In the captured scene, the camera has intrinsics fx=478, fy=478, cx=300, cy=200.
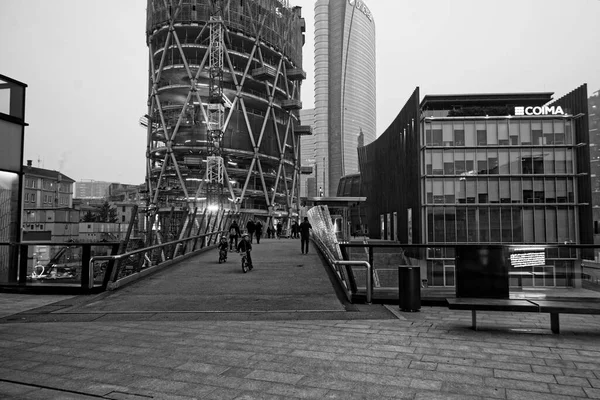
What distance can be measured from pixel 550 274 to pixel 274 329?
4663 mm

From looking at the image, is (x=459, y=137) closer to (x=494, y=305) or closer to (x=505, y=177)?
(x=505, y=177)

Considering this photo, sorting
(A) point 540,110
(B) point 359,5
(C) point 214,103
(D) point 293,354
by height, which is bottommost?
(D) point 293,354

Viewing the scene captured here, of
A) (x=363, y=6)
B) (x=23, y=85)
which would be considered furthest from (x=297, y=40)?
(x=363, y=6)

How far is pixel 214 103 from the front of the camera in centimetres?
6788

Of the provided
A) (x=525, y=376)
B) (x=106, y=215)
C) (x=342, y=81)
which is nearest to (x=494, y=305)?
(x=525, y=376)

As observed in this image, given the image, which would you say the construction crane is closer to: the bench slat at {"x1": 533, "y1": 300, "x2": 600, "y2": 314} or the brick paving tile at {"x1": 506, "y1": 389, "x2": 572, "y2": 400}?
the bench slat at {"x1": 533, "y1": 300, "x2": 600, "y2": 314}

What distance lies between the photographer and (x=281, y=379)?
4.66m

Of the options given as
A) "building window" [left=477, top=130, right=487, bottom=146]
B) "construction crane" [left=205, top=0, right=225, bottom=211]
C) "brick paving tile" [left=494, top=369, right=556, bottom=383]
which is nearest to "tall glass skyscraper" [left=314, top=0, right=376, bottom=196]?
"construction crane" [left=205, top=0, right=225, bottom=211]

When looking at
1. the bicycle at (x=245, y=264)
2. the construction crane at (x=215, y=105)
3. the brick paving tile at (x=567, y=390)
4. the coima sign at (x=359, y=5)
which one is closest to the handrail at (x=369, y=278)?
the brick paving tile at (x=567, y=390)

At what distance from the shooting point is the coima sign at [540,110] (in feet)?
144

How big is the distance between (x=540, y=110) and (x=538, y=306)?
43.4 m

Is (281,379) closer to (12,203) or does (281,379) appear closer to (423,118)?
(12,203)

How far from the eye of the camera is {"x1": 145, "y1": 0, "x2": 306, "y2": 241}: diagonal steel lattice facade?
223 ft

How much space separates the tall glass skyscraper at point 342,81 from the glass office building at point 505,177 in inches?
5643
